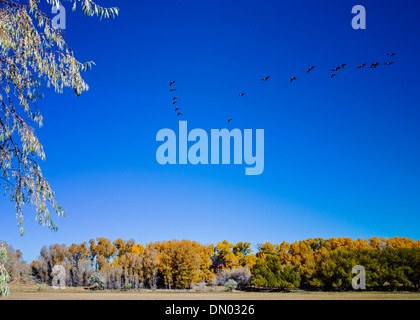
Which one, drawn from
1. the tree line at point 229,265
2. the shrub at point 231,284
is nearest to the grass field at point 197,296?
the tree line at point 229,265

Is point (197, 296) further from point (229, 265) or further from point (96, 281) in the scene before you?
point (229, 265)

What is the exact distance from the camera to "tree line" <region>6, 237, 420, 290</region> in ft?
221

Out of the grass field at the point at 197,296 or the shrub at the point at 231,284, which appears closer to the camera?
the grass field at the point at 197,296

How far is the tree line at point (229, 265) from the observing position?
67250 mm

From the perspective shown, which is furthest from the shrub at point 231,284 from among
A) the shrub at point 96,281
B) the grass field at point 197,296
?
the shrub at point 96,281

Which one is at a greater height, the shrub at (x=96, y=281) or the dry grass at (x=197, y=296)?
the dry grass at (x=197, y=296)

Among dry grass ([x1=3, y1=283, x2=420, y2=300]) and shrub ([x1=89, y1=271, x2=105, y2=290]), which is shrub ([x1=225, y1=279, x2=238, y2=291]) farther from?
shrub ([x1=89, y1=271, x2=105, y2=290])

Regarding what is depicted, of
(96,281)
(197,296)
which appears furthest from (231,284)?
(96,281)

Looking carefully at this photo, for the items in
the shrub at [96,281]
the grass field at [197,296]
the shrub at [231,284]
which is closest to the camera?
the grass field at [197,296]

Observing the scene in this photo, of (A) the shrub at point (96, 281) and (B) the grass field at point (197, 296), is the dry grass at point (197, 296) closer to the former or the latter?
(B) the grass field at point (197, 296)

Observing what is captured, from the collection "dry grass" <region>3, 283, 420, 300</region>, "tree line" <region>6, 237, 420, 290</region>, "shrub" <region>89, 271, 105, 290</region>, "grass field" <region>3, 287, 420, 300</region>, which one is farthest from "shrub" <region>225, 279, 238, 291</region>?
"shrub" <region>89, 271, 105, 290</region>

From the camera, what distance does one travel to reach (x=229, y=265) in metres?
94.2

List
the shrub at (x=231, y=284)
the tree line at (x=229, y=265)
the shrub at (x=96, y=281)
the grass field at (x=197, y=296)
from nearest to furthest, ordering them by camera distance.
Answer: the grass field at (x=197, y=296) → the tree line at (x=229, y=265) → the shrub at (x=231, y=284) → the shrub at (x=96, y=281)
